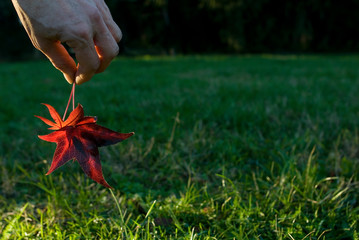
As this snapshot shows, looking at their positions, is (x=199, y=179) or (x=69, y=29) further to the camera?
(x=199, y=179)

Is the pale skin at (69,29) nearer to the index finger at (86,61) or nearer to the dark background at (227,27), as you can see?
the index finger at (86,61)

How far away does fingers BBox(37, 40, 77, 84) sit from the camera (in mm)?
951

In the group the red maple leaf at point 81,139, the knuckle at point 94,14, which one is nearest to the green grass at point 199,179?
the red maple leaf at point 81,139

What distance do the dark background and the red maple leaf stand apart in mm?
17408

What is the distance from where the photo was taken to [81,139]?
1.04 metres

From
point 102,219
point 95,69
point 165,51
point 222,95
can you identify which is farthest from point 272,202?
point 165,51

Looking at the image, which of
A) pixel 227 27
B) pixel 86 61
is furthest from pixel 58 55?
pixel 227 27

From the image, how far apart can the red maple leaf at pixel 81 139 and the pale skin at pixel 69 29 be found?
15 centimetres

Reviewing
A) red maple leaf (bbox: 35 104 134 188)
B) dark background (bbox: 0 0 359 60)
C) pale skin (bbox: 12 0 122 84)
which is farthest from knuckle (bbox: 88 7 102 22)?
dark background (bbox: 0 0 359 60)

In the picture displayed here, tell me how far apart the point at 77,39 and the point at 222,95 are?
3.21 meters

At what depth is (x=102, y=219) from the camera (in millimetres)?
1372

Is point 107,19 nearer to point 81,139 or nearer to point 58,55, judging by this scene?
point 58,55

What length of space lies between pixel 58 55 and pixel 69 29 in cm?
11

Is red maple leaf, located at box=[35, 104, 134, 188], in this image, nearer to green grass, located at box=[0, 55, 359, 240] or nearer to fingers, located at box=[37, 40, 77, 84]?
fingers, located at box=[37, 40, 77, 84]
